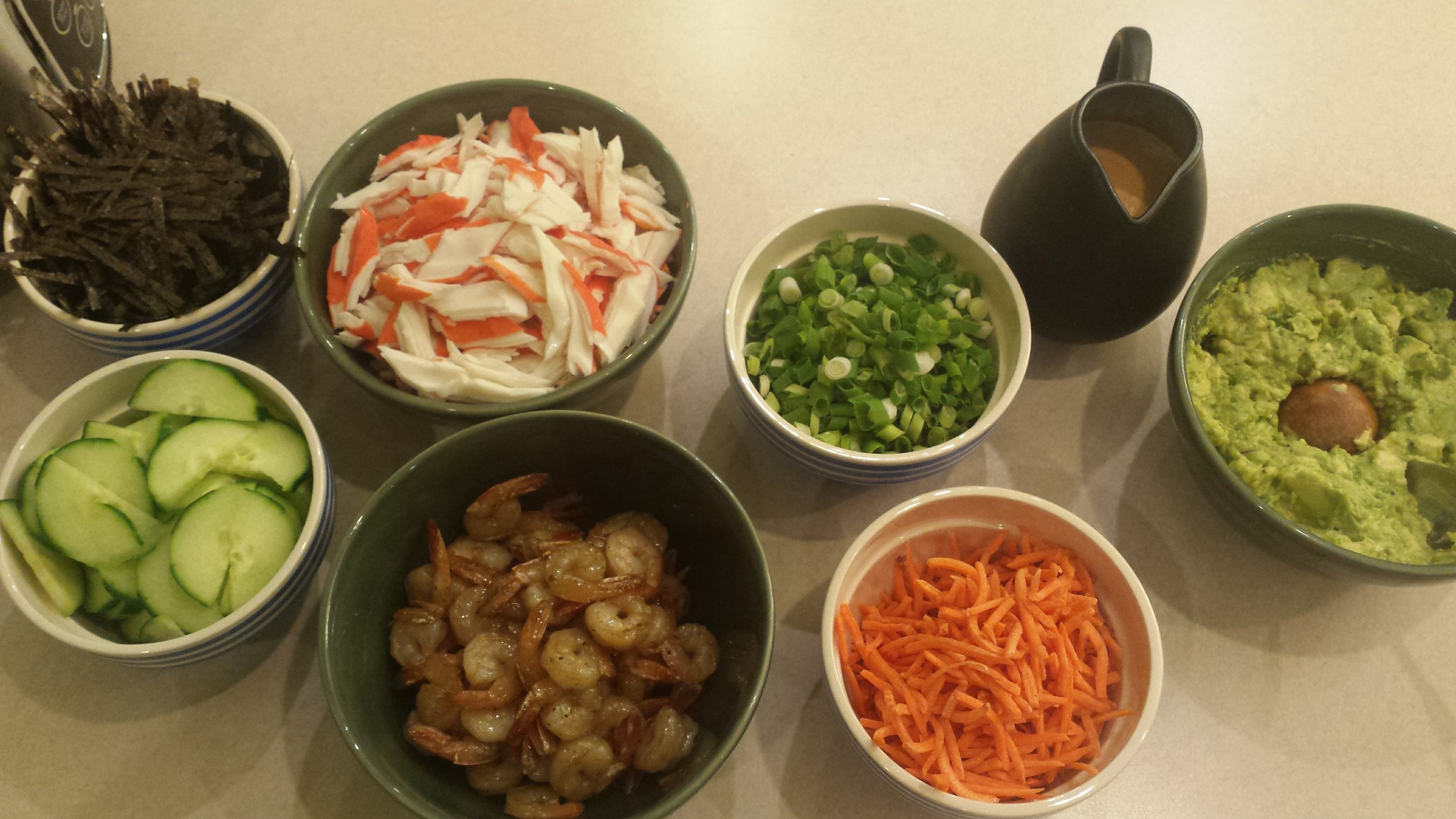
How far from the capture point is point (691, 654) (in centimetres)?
122

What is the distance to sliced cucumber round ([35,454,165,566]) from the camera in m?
1.17

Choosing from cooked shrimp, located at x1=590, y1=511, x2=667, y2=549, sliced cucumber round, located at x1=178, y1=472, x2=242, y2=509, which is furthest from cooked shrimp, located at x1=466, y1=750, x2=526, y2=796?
sliced cucumber round, located at x1=178, y1=472, x2=242, y2=509

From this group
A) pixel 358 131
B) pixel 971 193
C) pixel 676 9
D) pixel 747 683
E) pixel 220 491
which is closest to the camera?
pixel 747 683

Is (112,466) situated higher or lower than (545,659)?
higher

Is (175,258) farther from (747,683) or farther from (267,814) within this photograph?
(747,683)

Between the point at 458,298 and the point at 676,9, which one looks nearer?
the point at 458,298

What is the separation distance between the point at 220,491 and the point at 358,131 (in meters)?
0.64

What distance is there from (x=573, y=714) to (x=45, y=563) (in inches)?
→ 29.3

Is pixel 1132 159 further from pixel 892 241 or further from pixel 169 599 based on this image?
pixel 169 599

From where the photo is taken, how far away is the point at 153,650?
1.13 m

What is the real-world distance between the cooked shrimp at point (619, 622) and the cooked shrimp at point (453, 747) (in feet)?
0.66

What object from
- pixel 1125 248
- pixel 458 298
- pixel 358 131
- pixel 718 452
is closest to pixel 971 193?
pixel 1125 248

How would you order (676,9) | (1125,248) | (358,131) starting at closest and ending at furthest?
(1125,248) → (358,131) → (676,9)

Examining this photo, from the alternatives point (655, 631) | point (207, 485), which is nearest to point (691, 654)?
point (655, 631)
